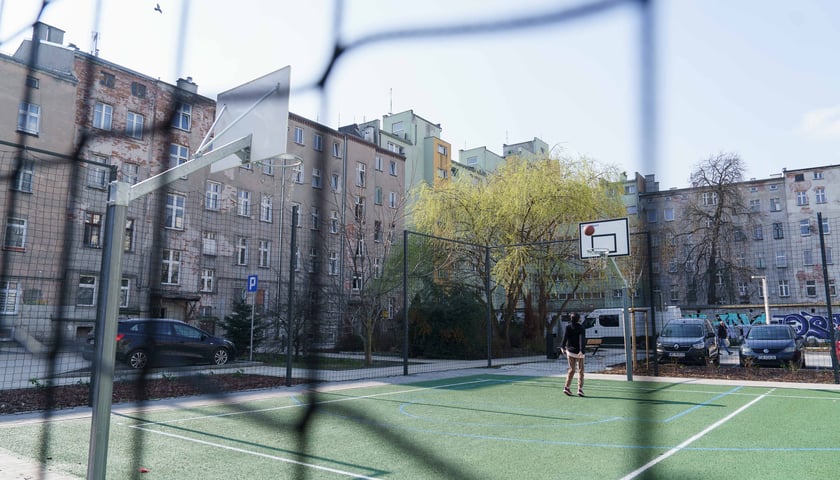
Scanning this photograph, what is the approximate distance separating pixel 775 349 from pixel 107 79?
20.8 meters

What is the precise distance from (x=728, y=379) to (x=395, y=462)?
357 inches

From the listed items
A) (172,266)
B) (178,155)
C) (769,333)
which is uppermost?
(178,155)

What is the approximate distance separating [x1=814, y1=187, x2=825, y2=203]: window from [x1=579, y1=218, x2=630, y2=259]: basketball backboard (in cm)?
2914

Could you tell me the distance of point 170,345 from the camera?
1135 cm

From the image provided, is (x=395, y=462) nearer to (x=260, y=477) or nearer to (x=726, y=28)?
(x=260, y=477)

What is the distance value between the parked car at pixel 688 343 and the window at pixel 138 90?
57.7 ft

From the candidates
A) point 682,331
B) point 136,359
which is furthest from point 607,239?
point 136,359

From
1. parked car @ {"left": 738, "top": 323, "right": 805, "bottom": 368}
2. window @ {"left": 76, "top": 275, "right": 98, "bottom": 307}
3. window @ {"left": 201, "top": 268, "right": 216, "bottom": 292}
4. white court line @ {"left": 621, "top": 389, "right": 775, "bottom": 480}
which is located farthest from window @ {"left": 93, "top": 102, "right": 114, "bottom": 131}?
parked car @ {"left": 738, "top": 323, "right": 805, "bottom": 368}

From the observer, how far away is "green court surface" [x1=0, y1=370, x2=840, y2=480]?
13.1 ft

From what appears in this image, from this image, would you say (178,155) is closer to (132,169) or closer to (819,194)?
(132,169)

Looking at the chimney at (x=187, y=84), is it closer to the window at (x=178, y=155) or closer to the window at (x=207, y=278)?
the window at (x=207, y=278)

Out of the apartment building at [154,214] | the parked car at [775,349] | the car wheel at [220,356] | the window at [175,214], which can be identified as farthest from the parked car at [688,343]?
the window at [175,214]

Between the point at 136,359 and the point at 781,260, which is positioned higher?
the point at 781,260

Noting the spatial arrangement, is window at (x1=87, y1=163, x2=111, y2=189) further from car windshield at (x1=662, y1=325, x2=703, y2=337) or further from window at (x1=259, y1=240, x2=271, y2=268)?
car windshield at (x1=662, y1=325, x2=703, y2=337)
